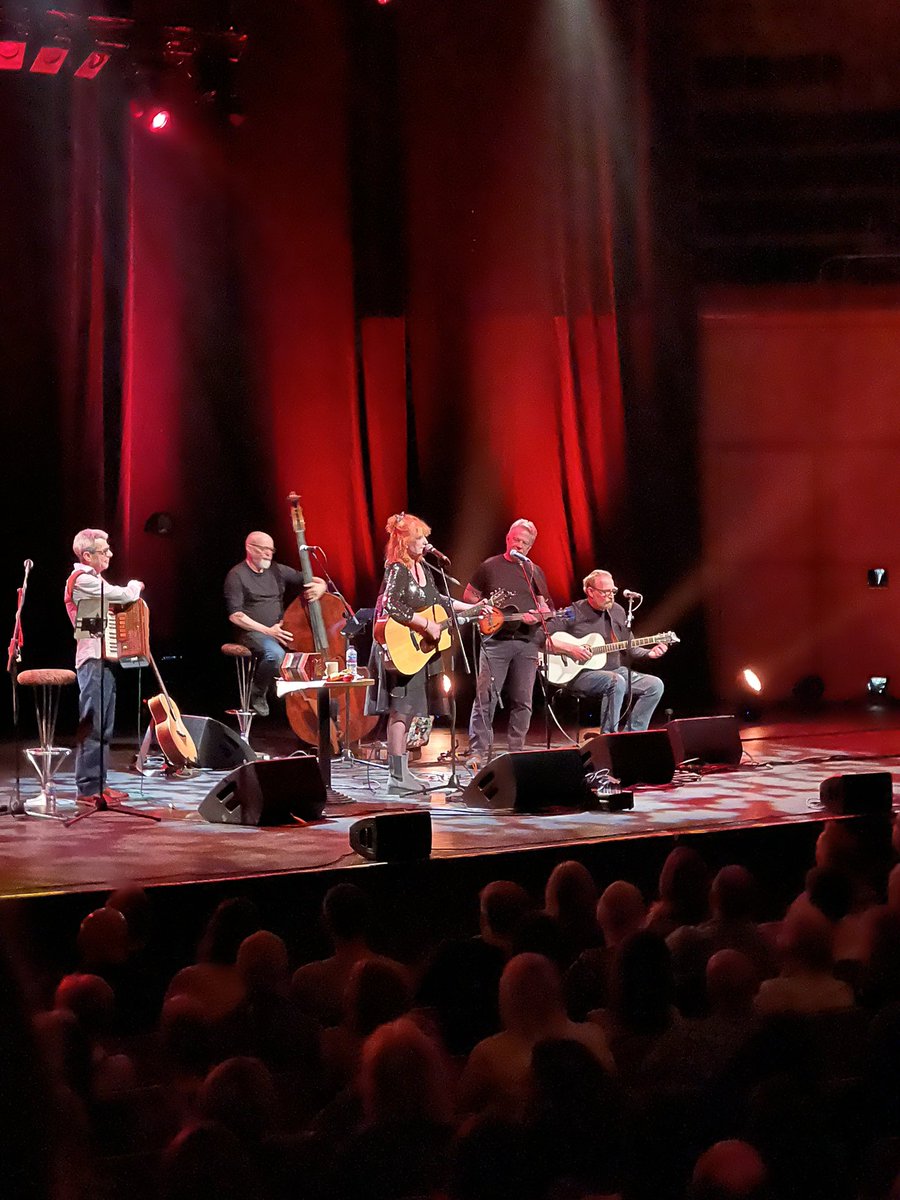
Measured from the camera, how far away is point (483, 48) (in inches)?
388

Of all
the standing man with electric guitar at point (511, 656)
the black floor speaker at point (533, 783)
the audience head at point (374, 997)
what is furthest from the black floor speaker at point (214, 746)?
the audience head at point (374, 997)

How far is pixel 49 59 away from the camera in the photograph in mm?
8375

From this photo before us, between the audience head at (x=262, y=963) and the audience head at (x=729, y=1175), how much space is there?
4.67 ft

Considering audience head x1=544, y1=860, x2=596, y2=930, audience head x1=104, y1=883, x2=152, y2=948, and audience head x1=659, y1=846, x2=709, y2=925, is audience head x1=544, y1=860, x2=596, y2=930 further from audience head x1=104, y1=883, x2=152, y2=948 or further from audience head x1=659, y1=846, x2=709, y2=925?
audience head x1=104, y1=883, x2=152, y2=948

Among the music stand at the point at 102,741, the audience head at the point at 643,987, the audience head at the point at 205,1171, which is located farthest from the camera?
the music stand at the point at 102,741

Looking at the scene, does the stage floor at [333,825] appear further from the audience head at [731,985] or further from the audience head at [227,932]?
the audience head at [731,985]

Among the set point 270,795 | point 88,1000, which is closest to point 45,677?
point 270,795

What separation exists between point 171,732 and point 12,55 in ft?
13.5

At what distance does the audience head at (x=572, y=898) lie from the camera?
4.08 meters

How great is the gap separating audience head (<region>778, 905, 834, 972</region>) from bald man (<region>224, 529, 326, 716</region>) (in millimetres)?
5124

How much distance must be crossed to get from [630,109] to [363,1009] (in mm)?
8568

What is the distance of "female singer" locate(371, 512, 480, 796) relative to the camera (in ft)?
23.8

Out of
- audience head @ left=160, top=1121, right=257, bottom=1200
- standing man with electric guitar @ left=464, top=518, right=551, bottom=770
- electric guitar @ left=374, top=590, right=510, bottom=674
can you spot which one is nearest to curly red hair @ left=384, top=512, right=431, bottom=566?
electric guitar @ left=374, top=590, right=510, bottom=674

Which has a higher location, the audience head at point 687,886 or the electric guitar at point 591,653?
the electric guitar at point 591,653
